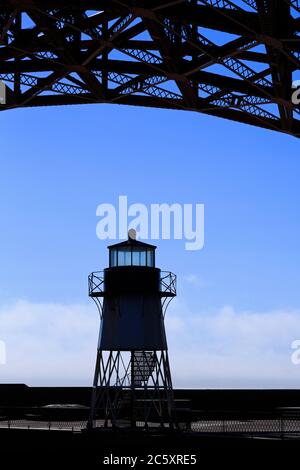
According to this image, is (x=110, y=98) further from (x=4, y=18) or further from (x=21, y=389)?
(x=21, y=389)

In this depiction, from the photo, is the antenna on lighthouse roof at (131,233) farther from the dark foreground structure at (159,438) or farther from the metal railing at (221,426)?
the metal railing at (221,426)

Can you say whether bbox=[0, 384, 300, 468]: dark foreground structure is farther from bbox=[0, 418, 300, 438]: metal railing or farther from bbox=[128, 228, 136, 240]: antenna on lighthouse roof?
bbox=[128, 228, 136, 240]: antenna on lighthouse roof

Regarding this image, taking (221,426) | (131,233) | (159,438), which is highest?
(131,233)

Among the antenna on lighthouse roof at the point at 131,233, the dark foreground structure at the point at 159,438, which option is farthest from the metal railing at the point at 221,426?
the antenna on lighthouse roof at the point at 131,233

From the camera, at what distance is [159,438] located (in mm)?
34875

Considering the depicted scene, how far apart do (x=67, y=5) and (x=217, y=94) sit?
29.8 feet

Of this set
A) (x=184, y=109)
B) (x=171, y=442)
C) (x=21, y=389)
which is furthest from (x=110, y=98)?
(x=21, y=389)

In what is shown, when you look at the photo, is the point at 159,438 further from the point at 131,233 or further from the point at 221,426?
the point at 131,233

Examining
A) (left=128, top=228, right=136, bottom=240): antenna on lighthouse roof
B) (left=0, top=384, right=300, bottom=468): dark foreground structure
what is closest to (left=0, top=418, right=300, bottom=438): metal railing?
(left=0, top=384, right=300, bottom=468): dark foreground structure

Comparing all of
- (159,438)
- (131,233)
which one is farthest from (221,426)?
(131,233)

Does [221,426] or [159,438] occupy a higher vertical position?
[221,426]

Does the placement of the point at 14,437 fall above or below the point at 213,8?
below

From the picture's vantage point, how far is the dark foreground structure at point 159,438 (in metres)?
32.7

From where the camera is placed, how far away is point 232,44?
104 feet
